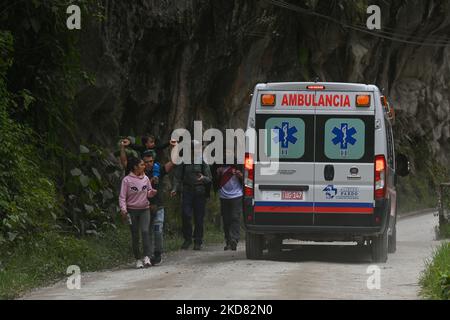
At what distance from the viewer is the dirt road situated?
1160cm

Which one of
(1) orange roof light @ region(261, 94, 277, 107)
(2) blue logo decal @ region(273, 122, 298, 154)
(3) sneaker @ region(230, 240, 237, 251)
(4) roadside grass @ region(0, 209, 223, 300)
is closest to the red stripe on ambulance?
(1) orange roof light @ region(261, 94, 277, 107)

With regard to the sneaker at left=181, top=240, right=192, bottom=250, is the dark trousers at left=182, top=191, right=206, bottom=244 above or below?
above

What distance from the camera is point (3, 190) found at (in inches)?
616

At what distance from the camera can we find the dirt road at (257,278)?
11602mm

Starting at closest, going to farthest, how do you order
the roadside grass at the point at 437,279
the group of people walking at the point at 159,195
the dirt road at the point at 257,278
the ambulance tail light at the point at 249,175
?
the roadside grass at the point at 437,279
the dirt road at the point at 257,278
the group of people walking at the point at 159,195
the ambulance tail light at the point at 249,175

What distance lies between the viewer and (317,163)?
16125 millimetres

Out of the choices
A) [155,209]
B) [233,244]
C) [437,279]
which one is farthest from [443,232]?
[437,279]

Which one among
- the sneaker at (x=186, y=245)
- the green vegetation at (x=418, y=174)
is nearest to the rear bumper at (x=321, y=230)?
the sneaker at (x=186, y=245)

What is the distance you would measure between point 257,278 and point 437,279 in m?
2.61

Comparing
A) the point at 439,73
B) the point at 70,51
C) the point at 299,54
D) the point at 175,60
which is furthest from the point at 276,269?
the point at 439,73

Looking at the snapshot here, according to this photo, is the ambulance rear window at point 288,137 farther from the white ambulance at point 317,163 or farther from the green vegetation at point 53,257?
the green vegetation at point 53,257

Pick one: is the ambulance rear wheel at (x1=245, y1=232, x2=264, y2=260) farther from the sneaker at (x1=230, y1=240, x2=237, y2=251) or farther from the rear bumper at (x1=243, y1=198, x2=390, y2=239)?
the sneaker at (x1=230, y1=240, x2=237, y2=251)

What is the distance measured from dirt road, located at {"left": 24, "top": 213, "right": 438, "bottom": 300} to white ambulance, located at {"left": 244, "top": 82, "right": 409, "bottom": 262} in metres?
0.65

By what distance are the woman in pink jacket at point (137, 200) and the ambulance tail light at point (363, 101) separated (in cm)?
338
